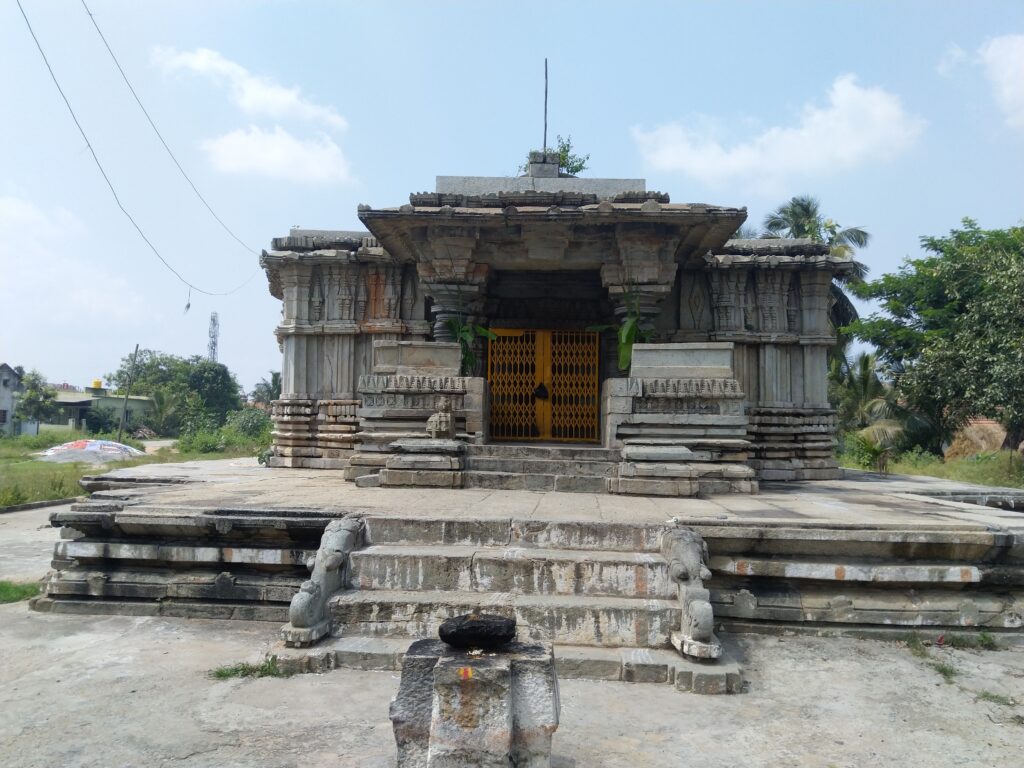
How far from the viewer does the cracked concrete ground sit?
305 cm

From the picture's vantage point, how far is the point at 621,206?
26.5ft

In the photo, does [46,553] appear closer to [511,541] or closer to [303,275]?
[303,275]

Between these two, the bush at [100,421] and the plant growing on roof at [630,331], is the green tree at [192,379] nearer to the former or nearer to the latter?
the bush at [100,421]

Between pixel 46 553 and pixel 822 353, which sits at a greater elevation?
pixel 822 353

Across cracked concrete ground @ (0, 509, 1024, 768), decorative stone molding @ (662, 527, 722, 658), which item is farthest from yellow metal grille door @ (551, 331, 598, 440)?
cracked concrete ground @ (0, 509, 1024, 768)

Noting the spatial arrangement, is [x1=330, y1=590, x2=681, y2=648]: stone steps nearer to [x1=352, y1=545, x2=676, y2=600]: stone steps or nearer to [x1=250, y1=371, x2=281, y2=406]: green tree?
[x1=352, y1=545, x2=676, y2=600]: stone steps

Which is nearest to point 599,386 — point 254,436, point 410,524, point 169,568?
point 410,524

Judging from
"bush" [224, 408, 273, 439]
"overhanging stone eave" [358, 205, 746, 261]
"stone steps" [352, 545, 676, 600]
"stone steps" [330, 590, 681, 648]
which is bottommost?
"stone steps" [330, 590, 681, 648]

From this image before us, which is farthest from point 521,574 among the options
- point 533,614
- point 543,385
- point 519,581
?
point 543,385

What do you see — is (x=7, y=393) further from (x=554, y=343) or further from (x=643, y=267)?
(x=643, y=267)

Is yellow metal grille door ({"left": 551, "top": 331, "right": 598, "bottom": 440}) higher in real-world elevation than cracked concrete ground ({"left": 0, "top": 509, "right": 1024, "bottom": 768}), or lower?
higher

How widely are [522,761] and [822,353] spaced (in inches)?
389

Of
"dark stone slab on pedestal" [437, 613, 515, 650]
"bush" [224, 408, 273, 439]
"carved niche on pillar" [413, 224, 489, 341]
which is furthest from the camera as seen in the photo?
"bush" [224, 408, 273, 439]

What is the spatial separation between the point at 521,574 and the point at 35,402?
48014mm
